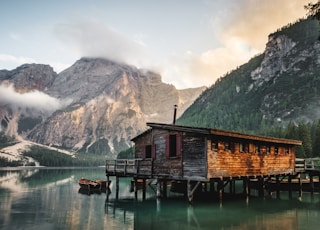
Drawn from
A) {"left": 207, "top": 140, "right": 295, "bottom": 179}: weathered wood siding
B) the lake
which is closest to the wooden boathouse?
{"left": 207, "top": 140, "right": 295, "bottom": 179}: weathered wood siding

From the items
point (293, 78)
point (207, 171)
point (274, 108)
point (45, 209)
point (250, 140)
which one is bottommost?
point (45, 209)

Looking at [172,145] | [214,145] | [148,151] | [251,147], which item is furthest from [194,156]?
[148,151]

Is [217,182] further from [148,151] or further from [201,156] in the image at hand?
[201,156]

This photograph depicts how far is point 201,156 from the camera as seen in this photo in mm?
28828

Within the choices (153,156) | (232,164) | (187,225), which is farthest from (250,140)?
(187,225)

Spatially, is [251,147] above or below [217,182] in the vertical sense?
above

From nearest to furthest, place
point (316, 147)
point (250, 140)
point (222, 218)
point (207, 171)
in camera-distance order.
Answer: point (222, 218) → point (207, 171) → point (250, 140) → point (316, 147)

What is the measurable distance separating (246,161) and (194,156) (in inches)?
262

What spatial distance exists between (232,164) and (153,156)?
27.7 ft

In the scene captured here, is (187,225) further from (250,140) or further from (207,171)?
(250,140)

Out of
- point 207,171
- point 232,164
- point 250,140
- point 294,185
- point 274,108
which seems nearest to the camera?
point 207,171

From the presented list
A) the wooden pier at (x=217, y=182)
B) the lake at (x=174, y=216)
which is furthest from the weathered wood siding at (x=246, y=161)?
the lake at (x=174, y=216)

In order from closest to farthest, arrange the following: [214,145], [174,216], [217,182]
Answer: [174,216]
[214,145]
[217,182]

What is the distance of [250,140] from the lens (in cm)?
3341
